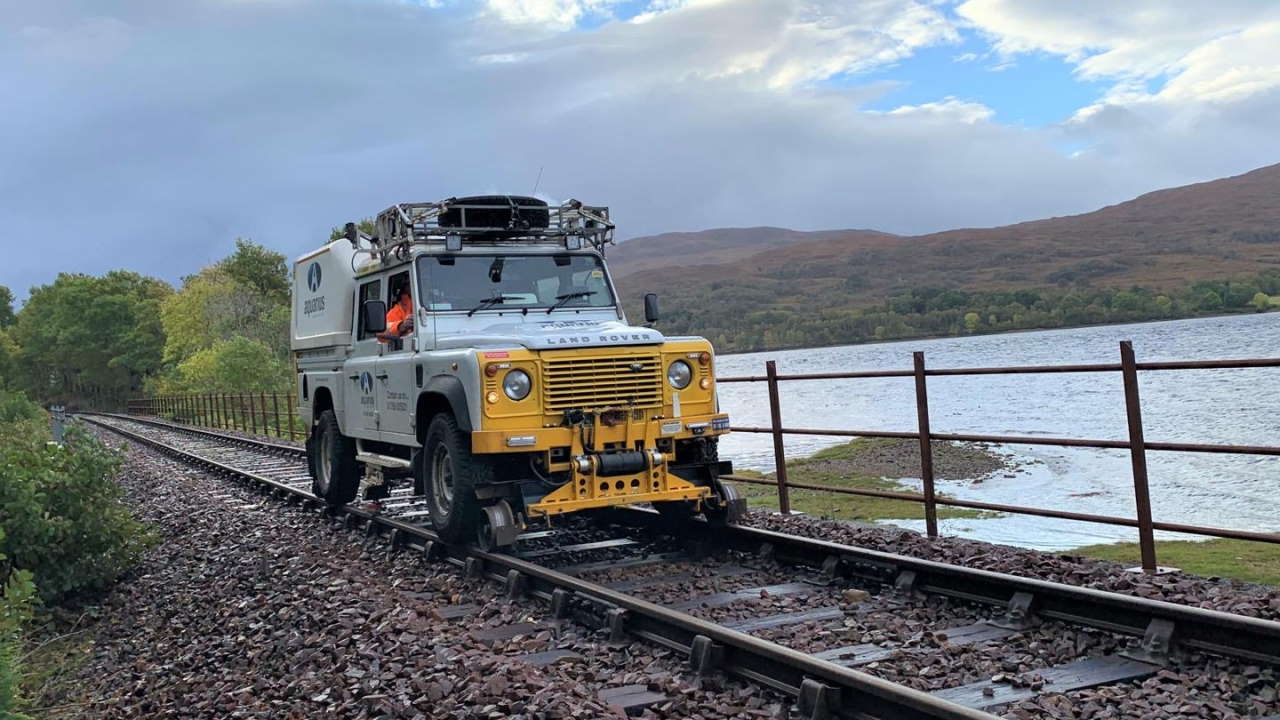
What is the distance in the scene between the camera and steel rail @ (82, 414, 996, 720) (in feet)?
14.4

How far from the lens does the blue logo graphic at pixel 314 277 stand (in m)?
12.1

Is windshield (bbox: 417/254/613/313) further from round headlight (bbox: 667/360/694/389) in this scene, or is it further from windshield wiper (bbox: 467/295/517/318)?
round headlight (bbox: 667/360/694/389)

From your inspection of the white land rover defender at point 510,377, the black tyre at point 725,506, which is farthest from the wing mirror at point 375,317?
the black tyre at point 725,506

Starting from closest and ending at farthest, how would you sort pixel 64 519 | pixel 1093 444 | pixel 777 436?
pixel 1093 444
pixel 64 519
pixel 777 436

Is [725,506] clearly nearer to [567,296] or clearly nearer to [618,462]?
[618,462]

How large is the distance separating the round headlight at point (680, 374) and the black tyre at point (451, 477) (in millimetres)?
1544

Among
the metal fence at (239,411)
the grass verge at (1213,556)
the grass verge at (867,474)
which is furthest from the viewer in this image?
the metal fence at (239,411)

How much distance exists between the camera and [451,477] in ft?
28.0

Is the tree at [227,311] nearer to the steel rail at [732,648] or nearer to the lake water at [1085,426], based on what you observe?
the lake water at [1085,426]

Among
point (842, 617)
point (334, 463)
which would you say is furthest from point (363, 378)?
point (842, 617)

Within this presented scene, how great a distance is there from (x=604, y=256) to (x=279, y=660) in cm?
504

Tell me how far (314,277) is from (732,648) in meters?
8.36

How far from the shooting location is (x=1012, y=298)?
248 ft

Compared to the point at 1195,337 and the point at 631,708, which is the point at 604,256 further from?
the point at 1195,337
